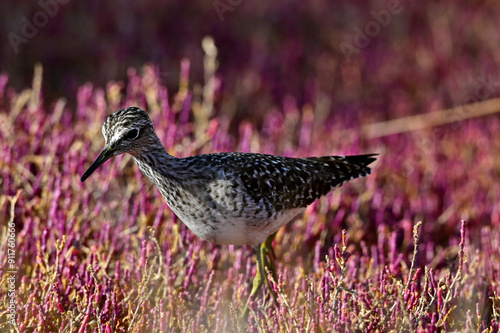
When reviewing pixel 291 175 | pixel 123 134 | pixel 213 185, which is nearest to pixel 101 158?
pixel 123 134

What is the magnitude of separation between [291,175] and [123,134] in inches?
37.1

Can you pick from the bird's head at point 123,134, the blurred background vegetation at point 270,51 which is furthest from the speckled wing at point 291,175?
the blurred background vegetation at point 270,51

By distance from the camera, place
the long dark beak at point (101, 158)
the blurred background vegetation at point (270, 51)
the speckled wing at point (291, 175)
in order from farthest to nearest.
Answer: the blurred background vegetation at point (270, 51)
the speckled wing at point (291, 175)
the long dark beak at point (101, 158)

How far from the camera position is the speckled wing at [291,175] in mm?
3145

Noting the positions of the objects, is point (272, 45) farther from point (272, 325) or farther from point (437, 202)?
point (272, 325)

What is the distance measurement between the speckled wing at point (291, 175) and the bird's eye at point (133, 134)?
1.68 feet

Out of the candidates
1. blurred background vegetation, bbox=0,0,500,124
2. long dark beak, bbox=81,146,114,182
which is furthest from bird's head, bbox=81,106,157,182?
blurred background vegetation, bbox=0,0,500,124

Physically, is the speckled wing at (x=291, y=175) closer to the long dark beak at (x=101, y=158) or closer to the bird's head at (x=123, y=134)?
the bird's head at (x=123, y=134)

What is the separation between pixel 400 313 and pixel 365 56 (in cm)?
507

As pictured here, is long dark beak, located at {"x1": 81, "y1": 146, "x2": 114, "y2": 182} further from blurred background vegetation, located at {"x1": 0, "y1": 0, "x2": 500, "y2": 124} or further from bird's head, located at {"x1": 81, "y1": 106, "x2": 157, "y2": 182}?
blurred background vegetation, located at {"x1": 0, "y1": 0, "x2": 500, "y2": 124}

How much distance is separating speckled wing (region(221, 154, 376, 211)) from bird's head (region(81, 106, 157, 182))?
49cm

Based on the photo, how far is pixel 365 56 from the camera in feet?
24.6

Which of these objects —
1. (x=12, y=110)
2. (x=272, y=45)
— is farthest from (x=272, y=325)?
(x=272, y=45)

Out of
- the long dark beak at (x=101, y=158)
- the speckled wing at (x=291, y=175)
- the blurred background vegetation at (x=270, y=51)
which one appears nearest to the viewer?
the long dark beak at (x=101, y=158)
